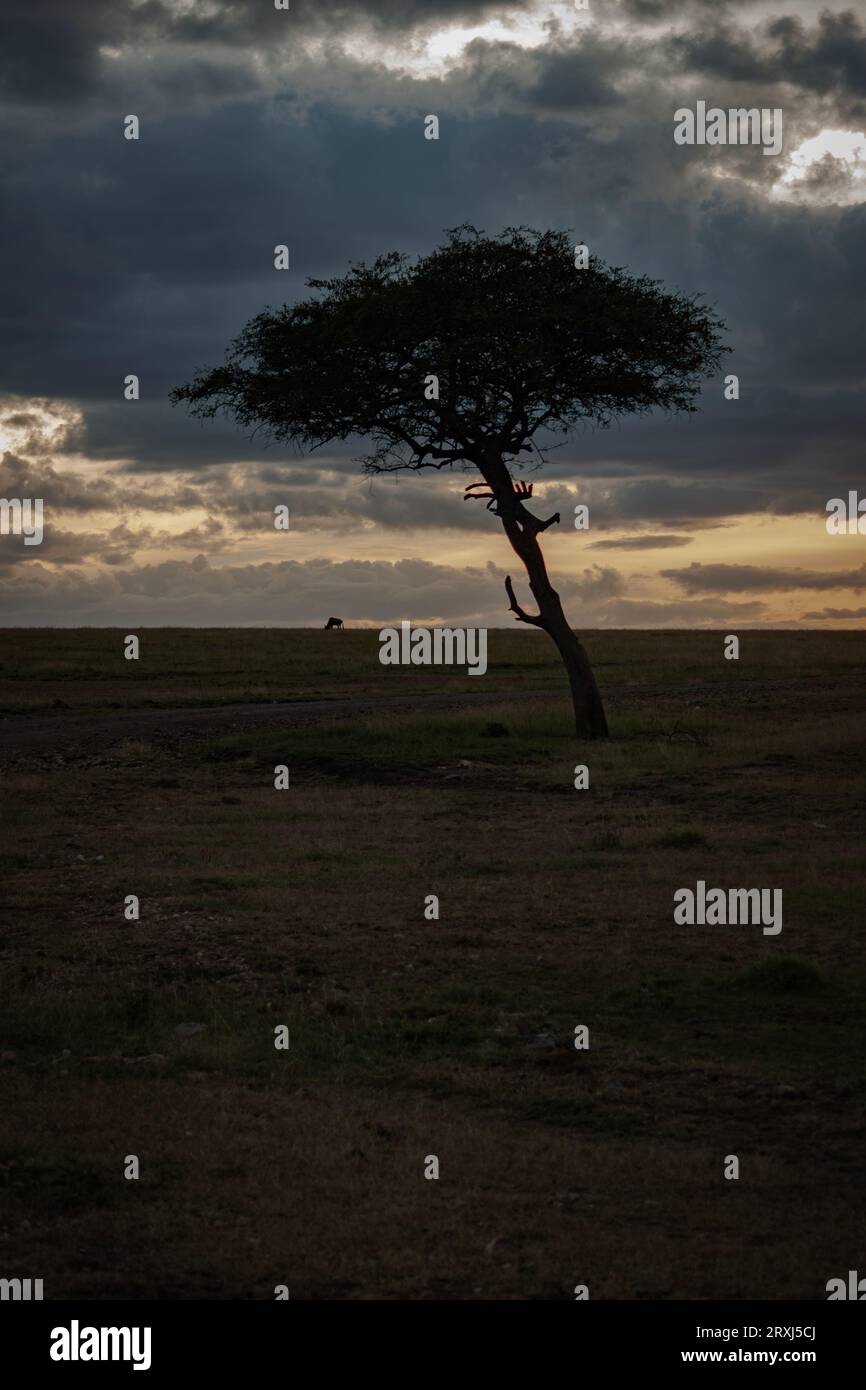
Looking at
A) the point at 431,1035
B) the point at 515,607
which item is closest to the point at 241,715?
the point at 515,607

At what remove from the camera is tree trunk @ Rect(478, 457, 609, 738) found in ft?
97.3

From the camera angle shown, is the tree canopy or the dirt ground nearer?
the dirt ground

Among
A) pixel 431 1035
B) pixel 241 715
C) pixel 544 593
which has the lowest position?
pixel 431 1035

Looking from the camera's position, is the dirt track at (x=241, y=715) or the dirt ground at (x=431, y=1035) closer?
the dirt ground at (x=431, y=1035)

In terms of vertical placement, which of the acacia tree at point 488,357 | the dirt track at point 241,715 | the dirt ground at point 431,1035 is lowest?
the dirt ground at point 431,1035

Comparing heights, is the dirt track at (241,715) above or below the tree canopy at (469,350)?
below

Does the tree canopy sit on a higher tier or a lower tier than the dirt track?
higher

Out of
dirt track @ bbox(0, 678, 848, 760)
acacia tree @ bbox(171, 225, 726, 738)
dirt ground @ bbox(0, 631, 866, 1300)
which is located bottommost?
dirt ground @ bbox(0, 631, 866, 1300)

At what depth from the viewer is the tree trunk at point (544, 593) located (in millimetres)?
29672

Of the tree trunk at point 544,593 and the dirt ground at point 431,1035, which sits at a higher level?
the tree trunk at point 544,593

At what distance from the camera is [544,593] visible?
99.1ft

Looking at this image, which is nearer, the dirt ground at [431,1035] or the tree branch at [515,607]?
the dirt ground at [431,1035]

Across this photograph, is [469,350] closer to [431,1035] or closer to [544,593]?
[544,593]
